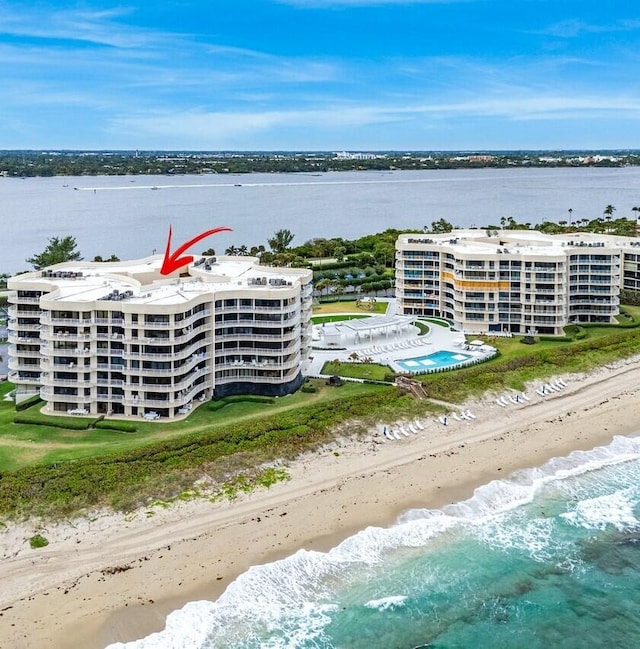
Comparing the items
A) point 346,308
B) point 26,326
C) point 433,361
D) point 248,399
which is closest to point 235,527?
point 248,399

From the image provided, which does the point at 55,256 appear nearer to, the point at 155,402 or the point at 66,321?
the point at 66,321

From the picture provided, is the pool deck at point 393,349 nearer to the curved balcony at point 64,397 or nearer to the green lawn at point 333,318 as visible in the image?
the green lawn at point 333,318

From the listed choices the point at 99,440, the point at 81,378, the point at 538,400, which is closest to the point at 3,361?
the point at 81,378

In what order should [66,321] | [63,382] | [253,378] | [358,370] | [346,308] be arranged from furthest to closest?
[346,308] < [358,370] < [253,378] < [63,382] < [66,321]

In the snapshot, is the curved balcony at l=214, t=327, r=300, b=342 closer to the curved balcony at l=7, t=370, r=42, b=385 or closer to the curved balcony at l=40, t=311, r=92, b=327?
the curved balcony at l=40, t=311, r=92, b=327

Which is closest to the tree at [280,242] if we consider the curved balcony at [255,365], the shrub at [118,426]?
the curved balcony at [255,365]

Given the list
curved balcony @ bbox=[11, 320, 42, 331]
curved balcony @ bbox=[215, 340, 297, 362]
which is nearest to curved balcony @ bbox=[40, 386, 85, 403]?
curved balcony @ bbox=[11, 320, 42, 331]
